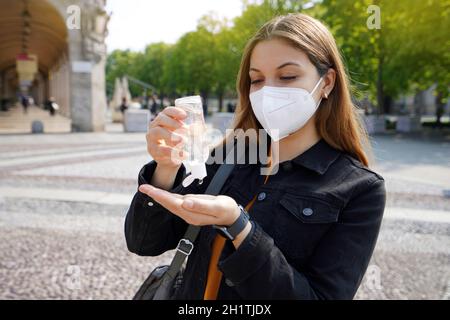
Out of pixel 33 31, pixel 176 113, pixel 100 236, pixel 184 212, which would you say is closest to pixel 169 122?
pixel 176 113

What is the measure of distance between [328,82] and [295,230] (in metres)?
0.57

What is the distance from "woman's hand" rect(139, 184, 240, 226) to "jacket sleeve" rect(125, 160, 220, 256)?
0.33 meters

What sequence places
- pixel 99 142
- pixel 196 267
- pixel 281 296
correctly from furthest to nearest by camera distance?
pixel 99 142, pixel 196 267, pixel 281 296

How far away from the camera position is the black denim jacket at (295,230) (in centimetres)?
122

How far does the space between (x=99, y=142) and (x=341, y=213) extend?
14168 mm

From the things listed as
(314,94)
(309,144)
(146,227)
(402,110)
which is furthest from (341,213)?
A: (402,110)

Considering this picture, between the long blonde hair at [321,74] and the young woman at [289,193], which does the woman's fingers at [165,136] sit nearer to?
the young woman at [289,193]

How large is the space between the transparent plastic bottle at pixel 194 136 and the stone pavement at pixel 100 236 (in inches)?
92.2

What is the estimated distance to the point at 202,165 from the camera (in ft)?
4.62

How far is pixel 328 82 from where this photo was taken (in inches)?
61.4

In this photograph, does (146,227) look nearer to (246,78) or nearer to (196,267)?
(196,267)

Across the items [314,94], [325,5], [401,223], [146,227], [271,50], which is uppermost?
[325,5]

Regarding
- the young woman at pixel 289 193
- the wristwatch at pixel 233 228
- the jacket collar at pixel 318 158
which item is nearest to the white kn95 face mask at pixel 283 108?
the young woman at pixel 289 193

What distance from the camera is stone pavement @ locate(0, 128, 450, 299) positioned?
3562 millimetres
